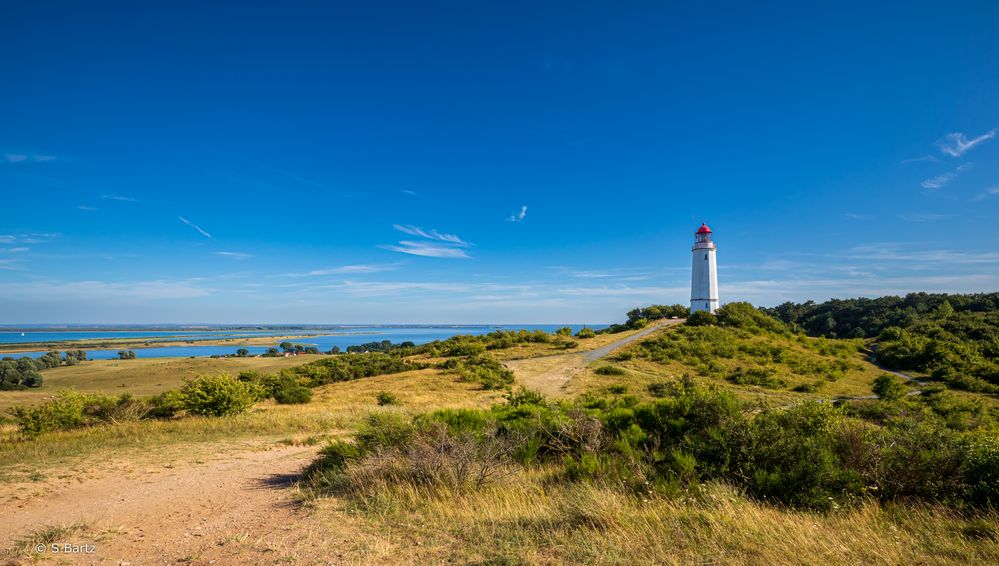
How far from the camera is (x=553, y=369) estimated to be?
89.9 ft

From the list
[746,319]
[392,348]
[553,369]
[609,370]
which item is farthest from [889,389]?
[392,348]

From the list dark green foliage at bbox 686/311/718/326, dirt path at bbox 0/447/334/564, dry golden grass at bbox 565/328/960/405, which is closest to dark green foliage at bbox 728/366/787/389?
dry golden grass at bbox 565/328/960/405

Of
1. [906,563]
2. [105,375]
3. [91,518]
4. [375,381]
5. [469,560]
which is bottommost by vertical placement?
[105,375]

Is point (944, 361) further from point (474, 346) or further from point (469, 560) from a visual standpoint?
point (469, 560)

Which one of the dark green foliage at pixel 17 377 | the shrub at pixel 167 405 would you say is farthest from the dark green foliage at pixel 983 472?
the dark green foliage at pixel 17 377

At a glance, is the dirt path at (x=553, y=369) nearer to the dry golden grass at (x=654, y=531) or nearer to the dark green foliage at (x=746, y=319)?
the dark green foliage at (x=746, y=319)

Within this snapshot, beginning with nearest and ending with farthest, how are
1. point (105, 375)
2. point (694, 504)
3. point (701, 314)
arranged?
point (694, 504) < point (701, 314) < point (105, 375)

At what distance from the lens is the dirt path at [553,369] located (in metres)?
22.7

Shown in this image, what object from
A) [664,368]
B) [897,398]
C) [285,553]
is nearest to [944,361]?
[897,398]

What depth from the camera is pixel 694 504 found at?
4777mm

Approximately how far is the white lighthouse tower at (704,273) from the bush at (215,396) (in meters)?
40.6

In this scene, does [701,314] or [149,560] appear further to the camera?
[701,314]

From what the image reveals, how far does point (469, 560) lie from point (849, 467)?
4.97m

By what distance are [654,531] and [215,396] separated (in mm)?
15227
